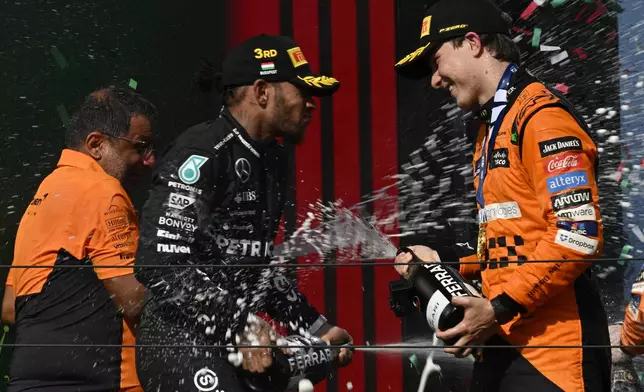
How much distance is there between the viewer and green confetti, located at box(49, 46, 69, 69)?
3.24 m

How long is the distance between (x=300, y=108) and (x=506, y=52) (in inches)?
23.0

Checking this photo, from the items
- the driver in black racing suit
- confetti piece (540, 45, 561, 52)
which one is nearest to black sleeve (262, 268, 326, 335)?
the driver in black racing suit

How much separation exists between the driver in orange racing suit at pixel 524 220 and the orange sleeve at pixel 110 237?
77 centimetres

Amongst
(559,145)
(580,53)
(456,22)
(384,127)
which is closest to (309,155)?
(384,127)

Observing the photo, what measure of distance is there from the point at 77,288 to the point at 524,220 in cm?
102

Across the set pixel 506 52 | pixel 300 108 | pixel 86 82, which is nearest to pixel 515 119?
pixel 506 52

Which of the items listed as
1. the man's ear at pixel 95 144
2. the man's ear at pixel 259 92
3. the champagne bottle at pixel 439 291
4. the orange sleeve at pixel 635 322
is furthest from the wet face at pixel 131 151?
the orange sleeve at pixel 635 322

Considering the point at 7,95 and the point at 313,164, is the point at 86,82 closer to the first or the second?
the point at 7,95

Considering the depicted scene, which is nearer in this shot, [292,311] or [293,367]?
[293,367]

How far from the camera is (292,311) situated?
2492mm

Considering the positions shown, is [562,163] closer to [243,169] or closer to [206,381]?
[243,169]

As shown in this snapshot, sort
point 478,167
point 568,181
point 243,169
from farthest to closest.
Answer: point 243,169
point 478,167
point 568,181

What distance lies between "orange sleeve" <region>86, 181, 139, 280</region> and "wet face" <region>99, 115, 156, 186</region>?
177 mm

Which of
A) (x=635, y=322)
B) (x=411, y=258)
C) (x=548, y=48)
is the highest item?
(x=548, y=48)
